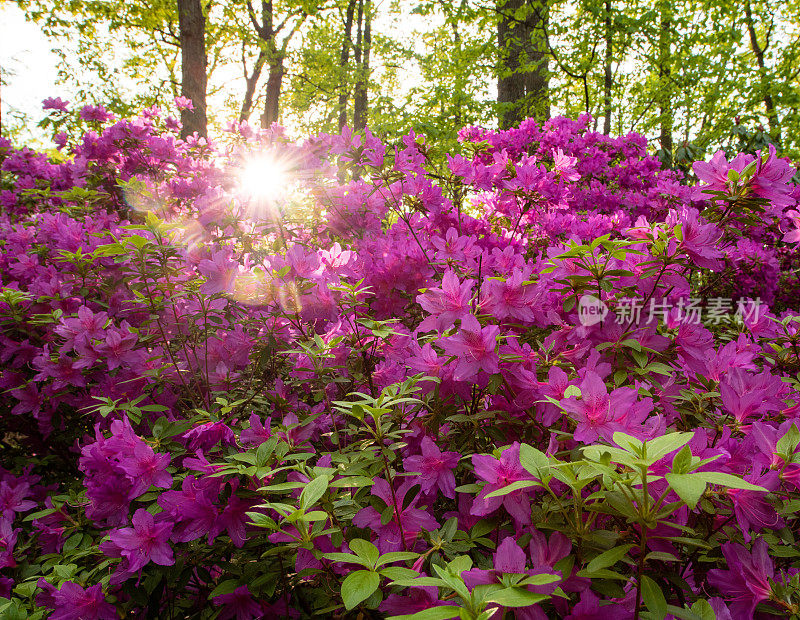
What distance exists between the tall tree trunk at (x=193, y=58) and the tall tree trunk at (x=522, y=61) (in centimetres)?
421

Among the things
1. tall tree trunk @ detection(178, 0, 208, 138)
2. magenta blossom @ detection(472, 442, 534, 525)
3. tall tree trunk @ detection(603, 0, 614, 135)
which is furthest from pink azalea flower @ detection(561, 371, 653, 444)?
tall tree trunk @ detection(603, 0, 614, 135)

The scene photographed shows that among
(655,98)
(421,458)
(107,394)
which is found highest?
(655,98)

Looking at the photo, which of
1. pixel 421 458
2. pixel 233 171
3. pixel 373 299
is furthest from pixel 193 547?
pixel 233 171

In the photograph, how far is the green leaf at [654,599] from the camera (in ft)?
2.42

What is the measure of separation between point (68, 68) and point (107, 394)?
490 inches

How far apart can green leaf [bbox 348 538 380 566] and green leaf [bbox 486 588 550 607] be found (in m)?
0.23

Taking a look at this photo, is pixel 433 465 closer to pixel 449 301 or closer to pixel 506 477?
pixel 506 477

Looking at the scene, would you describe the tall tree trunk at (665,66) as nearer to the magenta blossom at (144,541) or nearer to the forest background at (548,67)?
the forest background at (548,67)

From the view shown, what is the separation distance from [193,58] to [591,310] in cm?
718

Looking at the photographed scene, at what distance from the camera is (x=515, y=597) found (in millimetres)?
660

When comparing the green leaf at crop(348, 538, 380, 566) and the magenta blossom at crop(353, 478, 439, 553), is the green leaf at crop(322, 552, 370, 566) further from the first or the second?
the magenta blossom at crop(353, 478, 439, 553)

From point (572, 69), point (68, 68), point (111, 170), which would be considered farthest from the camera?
point (68, 68)

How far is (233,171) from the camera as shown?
2643 millimetres

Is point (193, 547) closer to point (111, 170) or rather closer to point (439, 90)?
point (111, 170)
